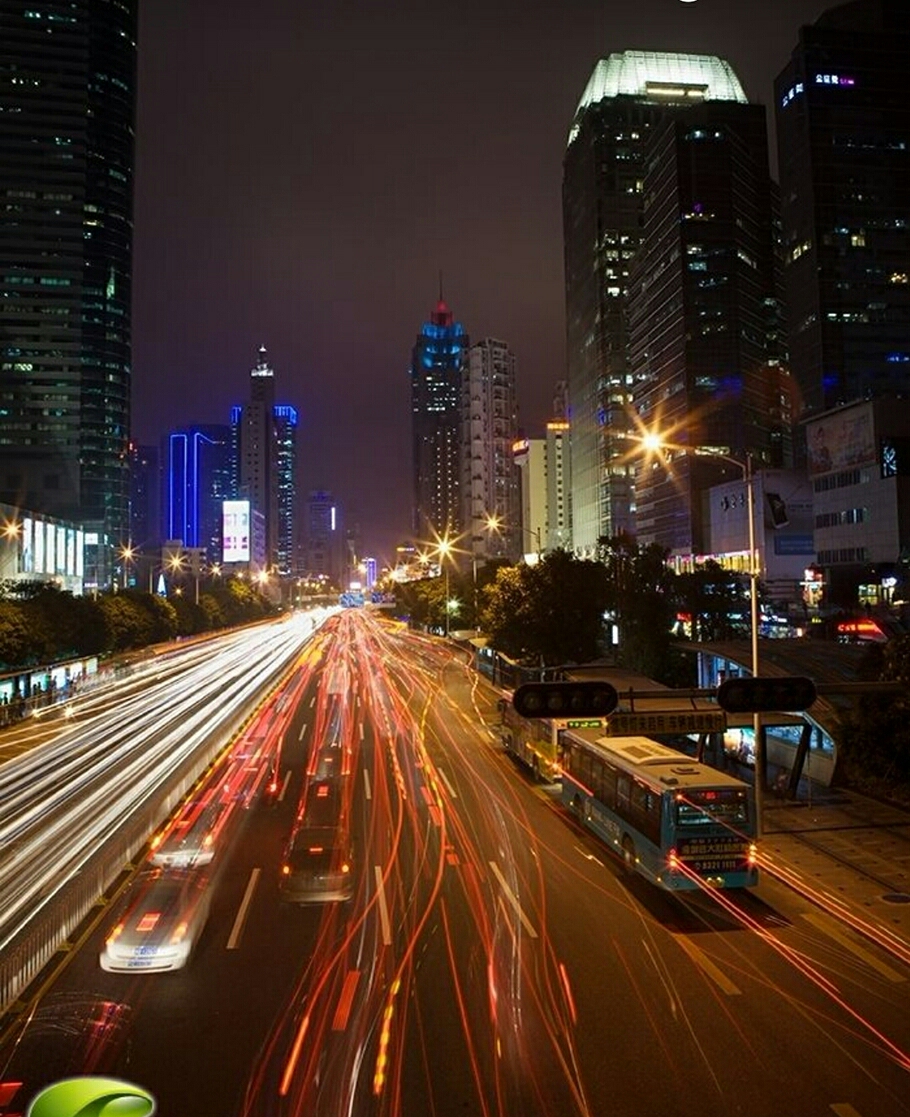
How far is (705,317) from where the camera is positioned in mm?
143750

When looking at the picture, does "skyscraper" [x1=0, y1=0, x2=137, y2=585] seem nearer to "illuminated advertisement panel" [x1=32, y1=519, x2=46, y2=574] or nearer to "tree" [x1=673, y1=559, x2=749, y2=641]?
"illuminated advertisement panel" [x1=32, y1=519, x2=46, y2=574]

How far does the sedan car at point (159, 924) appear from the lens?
47.4 ft

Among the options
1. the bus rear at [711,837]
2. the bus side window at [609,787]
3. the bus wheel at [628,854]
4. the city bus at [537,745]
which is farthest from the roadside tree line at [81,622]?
the bus rear at [711,837]

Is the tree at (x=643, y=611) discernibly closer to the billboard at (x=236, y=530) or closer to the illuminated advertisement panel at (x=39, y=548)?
the illuminated advertisement panel at (x=39, y=548)

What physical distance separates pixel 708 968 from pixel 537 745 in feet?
54.7

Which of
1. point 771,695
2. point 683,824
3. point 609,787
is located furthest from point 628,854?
point 771,695

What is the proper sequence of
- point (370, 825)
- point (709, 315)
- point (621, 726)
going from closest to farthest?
point (370, 825) < point (621, 726) < point (709, 315)

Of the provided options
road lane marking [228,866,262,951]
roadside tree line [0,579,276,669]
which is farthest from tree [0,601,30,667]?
road lane marking [228,866,262,951]

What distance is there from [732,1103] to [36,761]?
30419 millimetres

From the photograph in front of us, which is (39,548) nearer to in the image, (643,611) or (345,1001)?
(643,611)

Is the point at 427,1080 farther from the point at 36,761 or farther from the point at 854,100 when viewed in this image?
the point at 854,100

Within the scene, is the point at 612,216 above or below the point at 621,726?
above

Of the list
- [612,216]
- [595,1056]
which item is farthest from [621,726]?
[612,216]

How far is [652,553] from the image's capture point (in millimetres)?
61344
